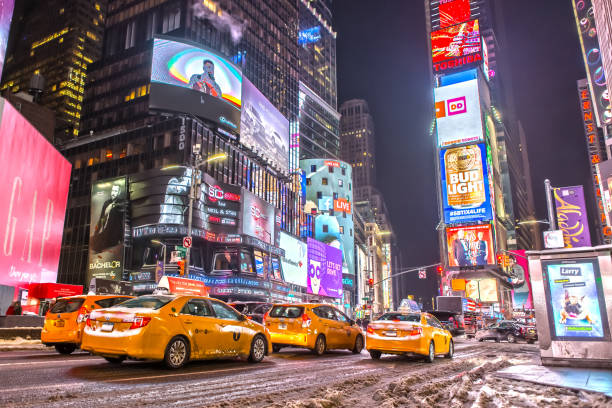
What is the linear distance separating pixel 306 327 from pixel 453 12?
4127 inches

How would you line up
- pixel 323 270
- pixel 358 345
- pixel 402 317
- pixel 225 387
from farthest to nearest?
pixel 323 270 → pixel 358 345 → pixel 402 317 → pixel 225 387

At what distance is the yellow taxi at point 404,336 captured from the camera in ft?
43.4

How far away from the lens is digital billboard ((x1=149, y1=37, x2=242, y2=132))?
6462cm

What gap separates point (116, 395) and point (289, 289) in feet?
219

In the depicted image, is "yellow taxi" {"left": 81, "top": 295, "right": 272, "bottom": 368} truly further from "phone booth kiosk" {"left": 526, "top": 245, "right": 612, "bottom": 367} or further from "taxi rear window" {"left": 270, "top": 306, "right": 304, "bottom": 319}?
"phone booth kiosk" {"left": 526, "top": 245, "right": 612, "bottom": 367}

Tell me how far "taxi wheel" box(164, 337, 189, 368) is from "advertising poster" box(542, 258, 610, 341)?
9.06m

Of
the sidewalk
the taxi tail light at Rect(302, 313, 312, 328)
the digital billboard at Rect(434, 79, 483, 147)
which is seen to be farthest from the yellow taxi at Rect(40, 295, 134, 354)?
the digital billboard at Rect(434, 79, 483, 147)

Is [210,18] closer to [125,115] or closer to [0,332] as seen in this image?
[125,115]

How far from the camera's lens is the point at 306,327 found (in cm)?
1445

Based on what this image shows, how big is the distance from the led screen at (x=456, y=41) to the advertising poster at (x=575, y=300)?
93.2 meters

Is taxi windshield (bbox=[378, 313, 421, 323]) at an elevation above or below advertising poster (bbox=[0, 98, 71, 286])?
below

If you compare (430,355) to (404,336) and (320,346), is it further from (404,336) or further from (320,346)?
(320,346)

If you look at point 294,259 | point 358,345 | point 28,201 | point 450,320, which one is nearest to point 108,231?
point 28,201

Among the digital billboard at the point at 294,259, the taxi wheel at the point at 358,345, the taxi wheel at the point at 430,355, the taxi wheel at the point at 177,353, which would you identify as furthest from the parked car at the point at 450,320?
the digital billboard at the point at 294,259
